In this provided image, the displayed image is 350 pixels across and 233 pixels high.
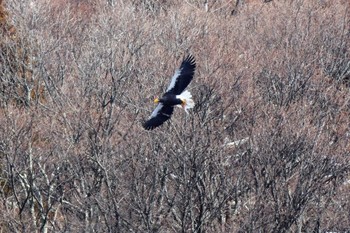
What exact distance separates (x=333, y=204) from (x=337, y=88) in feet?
29.3

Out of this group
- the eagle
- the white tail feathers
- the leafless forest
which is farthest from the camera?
the leafless forest

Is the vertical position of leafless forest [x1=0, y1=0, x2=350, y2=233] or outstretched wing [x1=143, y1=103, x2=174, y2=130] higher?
leafless forest [x1=0, y1=0, x2=350, y2=233]

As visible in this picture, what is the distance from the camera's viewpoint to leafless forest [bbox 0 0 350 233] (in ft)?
71.6

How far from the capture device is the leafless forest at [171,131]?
21.8 metres

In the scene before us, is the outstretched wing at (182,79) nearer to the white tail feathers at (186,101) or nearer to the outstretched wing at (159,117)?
the white tail feathers at (186,101)

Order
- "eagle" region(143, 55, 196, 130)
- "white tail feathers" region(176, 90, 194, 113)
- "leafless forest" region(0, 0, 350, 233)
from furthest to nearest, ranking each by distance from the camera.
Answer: "leafless forest" region(0, 0, 350, 233) < "eagle" region(143, 55, 196, 130) < "white tail feathers" region(176, 90, 194, 113)

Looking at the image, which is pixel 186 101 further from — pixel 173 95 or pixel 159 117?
pixel 159 117

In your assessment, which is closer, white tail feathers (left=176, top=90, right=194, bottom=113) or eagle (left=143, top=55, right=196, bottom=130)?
white tail feathers (left=176, top=90, right=194, bottom=113)

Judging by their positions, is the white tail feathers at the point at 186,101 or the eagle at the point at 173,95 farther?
the eagle at the point at 173,95

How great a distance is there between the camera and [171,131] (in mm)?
22719

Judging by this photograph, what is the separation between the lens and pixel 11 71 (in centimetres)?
3183

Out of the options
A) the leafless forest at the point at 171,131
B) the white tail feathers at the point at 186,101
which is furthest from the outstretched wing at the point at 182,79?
the leafless forest at the point at 171,131

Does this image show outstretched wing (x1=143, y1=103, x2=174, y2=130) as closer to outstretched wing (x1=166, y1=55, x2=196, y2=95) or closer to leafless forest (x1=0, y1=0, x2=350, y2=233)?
outstretched wing (x1=166, y1=55, x2=196, y2=95)

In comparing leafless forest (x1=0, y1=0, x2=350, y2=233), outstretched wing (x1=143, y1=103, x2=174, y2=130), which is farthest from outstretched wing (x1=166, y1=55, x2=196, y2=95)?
leafless forest (x1=0, y1=0, x2=350, y2=233)
